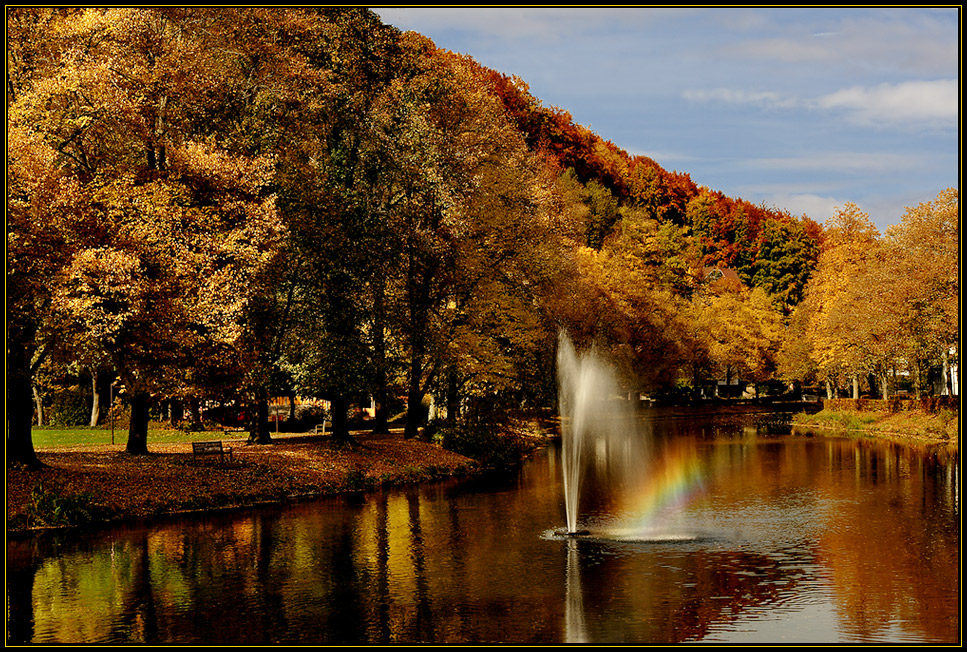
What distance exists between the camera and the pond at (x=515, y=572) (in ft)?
56.6

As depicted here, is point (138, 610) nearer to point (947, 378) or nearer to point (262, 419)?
point (262, 419)

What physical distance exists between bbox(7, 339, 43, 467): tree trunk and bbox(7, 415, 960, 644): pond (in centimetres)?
432

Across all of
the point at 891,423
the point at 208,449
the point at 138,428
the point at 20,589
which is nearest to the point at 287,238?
the point at 208,449

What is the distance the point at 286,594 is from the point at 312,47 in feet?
101

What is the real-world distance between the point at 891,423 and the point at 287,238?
4548 centimetres

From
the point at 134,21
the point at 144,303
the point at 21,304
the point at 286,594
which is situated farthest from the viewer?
the point at 134,21

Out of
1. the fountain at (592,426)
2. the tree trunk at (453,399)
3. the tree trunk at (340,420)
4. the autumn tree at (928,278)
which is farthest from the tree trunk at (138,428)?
the autumn tree at (928,278)

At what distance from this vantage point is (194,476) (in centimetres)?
3434

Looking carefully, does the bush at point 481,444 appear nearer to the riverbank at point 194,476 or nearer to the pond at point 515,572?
the riverbank at point 194,476

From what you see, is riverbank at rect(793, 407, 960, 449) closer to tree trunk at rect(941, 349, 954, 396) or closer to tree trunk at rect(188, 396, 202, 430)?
tree trunk at rect(941, 349, 954, 396)

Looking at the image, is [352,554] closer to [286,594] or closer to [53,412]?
[286,594]

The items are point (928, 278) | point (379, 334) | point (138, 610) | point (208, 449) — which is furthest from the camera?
point (928, 278)

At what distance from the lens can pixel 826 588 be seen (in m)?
20.3

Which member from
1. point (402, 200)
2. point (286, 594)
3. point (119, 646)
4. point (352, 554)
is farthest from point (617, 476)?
point (119, 646)
